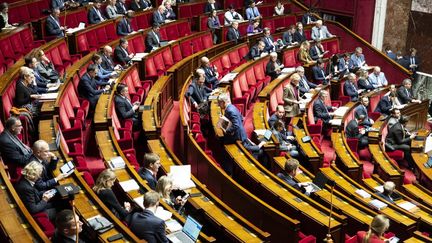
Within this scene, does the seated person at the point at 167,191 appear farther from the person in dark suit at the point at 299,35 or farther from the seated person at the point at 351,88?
the person in dark suit at the point at 299,35

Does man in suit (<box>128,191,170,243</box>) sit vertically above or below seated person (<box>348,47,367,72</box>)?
above

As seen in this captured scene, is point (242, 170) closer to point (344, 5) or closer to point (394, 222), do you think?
point (394, 222)

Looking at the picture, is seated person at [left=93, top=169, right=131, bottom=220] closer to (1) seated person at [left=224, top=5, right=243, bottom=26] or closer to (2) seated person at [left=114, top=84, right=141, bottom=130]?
(2) seated person at [left=114, top=84, right=141, bottom=130]

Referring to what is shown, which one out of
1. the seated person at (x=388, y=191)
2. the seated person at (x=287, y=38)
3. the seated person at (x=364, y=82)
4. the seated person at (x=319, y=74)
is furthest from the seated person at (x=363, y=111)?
the seated person at (x=388, y=191)

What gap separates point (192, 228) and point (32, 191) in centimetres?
88

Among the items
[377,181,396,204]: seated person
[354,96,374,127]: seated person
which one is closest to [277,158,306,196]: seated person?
[377,181,396,204]: seated person

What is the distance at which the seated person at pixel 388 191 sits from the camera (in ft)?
13.9

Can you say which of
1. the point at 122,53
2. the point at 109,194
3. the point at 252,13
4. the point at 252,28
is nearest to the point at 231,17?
the point at 252,28

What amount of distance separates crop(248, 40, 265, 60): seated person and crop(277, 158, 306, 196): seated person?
3.03 meters

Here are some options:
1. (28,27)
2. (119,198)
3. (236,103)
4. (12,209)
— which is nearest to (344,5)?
(236,103)

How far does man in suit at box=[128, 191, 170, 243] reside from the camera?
293 centimetres

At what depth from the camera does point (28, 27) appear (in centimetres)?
620

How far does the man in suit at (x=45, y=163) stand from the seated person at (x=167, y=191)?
1.80 feet

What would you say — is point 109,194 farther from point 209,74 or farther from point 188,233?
point 209,74
